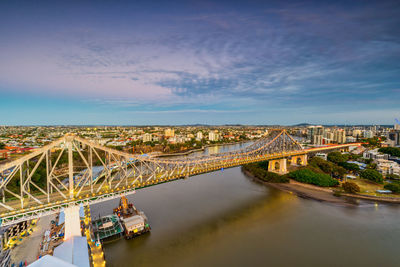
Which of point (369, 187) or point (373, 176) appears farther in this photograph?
point (373, 176)

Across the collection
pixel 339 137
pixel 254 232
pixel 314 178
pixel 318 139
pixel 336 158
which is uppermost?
pixel 339 137

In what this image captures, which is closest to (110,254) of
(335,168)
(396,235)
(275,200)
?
(275,200)

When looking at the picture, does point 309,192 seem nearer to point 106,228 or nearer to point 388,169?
point 388,169

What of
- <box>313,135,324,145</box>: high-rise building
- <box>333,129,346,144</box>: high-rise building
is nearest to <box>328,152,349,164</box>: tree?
<box>313,135,324,145</box>: high-rise building

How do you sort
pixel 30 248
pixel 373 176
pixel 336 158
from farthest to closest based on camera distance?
pixel 336 158
pixel 373 176
pixel 30 248

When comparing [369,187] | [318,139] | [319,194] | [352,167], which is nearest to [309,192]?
[319,194]

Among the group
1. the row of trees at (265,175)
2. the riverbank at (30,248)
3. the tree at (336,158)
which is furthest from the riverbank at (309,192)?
Answer: the riverbank at (30,248)

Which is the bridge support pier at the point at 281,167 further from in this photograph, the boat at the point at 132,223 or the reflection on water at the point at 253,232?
the boat at the point at 132,223
